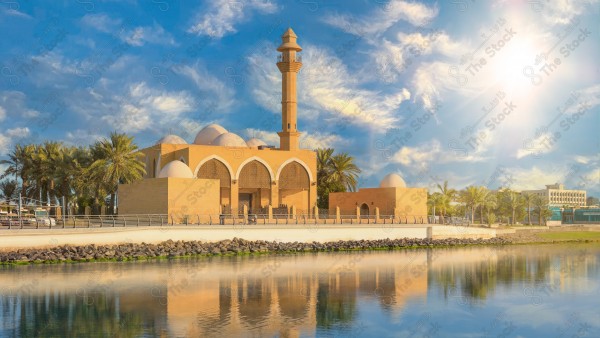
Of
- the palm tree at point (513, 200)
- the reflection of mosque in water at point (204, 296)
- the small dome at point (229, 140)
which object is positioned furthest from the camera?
the palm tree at point (513, 200)

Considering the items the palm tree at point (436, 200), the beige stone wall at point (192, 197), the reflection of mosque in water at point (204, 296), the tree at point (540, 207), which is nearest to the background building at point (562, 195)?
the tree at point (540, 207)

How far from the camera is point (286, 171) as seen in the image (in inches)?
1919

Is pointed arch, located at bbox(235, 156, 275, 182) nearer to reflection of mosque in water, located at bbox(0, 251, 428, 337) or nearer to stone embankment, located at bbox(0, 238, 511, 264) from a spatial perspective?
stone embankment, located at bbox(0, 238, 511, 264)

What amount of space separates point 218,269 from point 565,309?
13.8m

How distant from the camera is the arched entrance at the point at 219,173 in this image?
45.2 meters

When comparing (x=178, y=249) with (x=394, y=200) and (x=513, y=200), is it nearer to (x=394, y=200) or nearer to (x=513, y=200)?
(x=394, y=200)

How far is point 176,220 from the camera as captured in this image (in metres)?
37.4

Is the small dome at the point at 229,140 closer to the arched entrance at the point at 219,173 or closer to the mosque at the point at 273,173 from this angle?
the mosque at the point at 273,173

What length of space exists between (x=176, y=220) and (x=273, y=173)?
1185 cm

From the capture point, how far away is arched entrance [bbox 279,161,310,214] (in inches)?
1919

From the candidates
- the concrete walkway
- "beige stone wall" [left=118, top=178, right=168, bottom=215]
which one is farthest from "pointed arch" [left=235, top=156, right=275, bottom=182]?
the concrete walkway

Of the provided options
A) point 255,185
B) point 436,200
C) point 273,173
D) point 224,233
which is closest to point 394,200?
point 273,173

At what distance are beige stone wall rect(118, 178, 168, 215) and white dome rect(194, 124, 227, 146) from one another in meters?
11.5

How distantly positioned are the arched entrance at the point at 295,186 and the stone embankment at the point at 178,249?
402 inches
